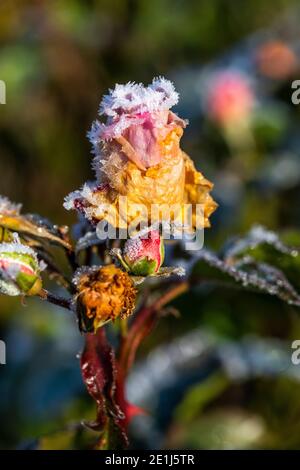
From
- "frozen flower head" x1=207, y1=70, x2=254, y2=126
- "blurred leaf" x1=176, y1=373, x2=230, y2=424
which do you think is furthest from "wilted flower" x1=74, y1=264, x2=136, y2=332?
"frozen flower head" x1=207, y1=70, x2=254, y2=126

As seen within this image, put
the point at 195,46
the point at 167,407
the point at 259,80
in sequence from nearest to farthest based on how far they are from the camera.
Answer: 1. the point at 167,407
2. the point at 259,80
3. the point at 195,46

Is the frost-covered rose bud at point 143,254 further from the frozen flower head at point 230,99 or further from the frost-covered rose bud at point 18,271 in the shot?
the frozen flower head at point 230,99

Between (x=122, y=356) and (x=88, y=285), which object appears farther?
(x=122, y=356)

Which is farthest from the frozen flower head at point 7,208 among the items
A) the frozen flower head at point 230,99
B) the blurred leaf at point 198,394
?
the frozen flower head at point 230,99

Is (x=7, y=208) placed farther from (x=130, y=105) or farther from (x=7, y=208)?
(x=130, y=105)

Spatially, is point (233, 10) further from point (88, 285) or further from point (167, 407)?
point (88, 285)

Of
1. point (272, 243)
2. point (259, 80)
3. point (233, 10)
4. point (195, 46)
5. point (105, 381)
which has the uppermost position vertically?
point (233, 10)

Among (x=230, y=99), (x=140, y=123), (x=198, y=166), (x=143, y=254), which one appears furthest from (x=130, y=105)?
(x=230, y=99)

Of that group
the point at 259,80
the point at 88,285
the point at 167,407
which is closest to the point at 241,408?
the point at 167,407
